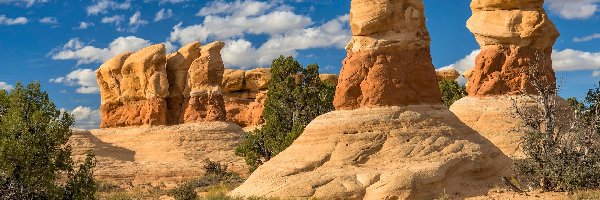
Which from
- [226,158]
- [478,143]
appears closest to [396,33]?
[478,143]

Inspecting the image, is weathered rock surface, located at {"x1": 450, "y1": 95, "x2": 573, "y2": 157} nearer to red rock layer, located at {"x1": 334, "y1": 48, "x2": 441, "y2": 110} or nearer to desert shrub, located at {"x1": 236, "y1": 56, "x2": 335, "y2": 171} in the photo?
red rock layer, located at {"x1": 334, "y1": 48, "x2": 441, "y2": 110}

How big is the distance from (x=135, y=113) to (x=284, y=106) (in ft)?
58.1

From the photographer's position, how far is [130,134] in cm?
5841

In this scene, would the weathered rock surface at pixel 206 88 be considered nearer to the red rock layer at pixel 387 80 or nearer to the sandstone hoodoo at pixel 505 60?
the sandstone hoodoo at pixel 505 60

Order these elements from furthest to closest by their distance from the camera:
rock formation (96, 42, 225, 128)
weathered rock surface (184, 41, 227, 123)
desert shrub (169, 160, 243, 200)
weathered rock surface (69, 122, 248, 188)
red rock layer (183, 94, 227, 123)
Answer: rock formation (96, 42, 225, 128) → weathered rock surface (184, 41, 227, 123) → red rock layer (183, 94, 227, 123) → weathered rock surface (69, 122, 248, 188) → desert shrub (169, 160, 243, 200)

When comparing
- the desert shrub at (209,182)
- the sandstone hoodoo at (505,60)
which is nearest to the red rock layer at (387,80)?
the desert shrub at (209,182)

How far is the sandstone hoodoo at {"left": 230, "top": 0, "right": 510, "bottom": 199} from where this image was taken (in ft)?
80.3

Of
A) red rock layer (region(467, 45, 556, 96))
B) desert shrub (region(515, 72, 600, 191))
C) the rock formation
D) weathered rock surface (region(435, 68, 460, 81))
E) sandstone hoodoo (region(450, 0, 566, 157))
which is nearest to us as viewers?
desert shrub (region(515, 72, 600, 191))

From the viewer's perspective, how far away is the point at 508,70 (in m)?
38.8

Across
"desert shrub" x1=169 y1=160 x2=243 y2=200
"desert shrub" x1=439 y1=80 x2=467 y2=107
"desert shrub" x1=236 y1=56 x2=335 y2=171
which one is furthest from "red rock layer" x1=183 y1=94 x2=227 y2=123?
"desert shrub" x1=439 y1=80 x2=467 y2=107

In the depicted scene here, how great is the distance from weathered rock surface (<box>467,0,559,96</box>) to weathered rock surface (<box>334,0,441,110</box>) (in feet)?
38.2

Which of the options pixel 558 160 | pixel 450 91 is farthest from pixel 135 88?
pixel 558 160

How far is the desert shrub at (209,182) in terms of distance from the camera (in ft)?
111

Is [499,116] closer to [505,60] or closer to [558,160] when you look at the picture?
[505,60]
